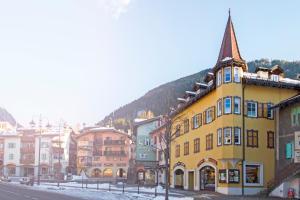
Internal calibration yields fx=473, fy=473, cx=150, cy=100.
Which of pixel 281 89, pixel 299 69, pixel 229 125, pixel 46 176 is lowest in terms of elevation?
pixel 46 176

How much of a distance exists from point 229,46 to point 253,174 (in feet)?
44.4

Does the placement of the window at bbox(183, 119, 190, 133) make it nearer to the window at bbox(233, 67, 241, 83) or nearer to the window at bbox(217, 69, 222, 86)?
the window at bbox(217, 69, 222, 86)

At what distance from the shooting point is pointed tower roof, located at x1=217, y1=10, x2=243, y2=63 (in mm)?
49447

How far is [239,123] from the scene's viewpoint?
47156 mm

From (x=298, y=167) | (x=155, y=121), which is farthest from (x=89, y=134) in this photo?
(x=298, y=167)

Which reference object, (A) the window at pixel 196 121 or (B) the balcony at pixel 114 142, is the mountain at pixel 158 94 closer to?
(B) the balcony at pixel 114 142

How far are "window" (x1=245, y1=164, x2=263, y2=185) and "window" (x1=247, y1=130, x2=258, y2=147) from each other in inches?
82.5

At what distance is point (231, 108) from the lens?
4712cm

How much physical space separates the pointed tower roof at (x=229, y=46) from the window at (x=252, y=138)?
25.0ft

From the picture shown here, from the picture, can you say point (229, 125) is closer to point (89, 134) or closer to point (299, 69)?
point (89, 134)

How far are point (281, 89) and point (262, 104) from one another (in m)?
3.02

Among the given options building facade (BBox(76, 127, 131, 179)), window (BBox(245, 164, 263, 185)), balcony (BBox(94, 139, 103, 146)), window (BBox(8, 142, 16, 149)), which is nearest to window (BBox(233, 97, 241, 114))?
window (BBox(245, 164, 263, 185))

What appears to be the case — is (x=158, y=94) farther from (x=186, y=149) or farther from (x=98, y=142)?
(x=186, y=149)

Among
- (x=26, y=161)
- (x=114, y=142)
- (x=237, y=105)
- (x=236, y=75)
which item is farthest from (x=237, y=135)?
(x=26, y=161)
